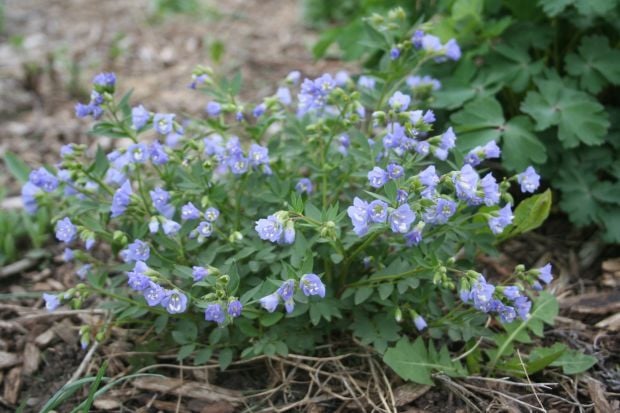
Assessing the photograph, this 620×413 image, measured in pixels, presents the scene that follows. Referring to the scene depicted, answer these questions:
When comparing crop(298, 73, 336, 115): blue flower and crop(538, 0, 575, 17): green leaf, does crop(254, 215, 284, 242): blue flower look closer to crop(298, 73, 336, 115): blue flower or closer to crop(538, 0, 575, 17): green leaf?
crop(298, 73, 336, 115): blue flower

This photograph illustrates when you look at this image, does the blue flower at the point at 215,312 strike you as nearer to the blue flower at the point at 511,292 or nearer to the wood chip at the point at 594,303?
the blue flower at the point at 511,292

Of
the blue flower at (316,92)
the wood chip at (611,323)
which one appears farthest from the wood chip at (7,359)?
the wood chip at (611,323)

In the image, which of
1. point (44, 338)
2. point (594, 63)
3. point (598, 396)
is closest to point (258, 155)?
point (44, 338)

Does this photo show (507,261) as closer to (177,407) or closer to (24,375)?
(177,407)

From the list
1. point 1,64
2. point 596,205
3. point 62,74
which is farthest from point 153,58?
point 596,205

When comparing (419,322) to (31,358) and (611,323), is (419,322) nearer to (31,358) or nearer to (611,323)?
(611,323)

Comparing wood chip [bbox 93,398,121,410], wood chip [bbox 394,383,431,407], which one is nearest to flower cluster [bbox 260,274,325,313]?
wood chip [bbox 394,383,431,407]
